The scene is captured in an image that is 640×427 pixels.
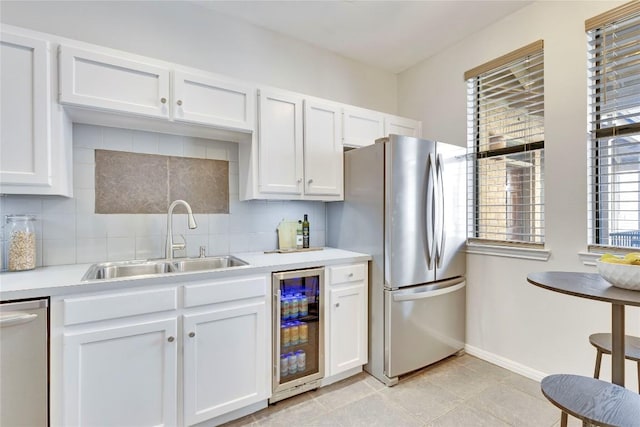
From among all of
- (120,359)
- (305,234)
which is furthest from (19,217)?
(305,234)

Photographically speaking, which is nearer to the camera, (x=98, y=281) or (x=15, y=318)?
(x=15, y=318)

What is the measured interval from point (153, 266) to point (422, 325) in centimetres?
200

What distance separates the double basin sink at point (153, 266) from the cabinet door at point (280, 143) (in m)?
0.61

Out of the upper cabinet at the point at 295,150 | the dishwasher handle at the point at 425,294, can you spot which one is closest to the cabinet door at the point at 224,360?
the upper cabinet at the point at 295,150

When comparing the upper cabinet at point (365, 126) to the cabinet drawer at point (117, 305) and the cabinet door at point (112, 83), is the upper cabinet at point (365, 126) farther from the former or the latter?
the cabinet drawer at point (117, 305)

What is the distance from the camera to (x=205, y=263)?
2.18 meters

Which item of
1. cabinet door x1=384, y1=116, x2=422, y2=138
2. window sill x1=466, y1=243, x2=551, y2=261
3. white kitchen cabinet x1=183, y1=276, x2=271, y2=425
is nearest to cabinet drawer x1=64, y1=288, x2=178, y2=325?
white kitchen cabinet x1=183, y1=276, x2=271, y2=425

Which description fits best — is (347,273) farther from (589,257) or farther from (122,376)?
(589,257)

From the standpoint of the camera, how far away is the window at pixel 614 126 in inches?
71.7

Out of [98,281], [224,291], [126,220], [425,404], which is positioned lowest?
[425,404]

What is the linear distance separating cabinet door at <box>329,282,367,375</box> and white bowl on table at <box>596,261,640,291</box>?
4.59ft

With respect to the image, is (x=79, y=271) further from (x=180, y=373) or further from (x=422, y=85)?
(x=422, y=85)

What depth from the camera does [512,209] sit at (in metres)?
2.42

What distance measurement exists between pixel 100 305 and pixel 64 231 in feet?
2.63
